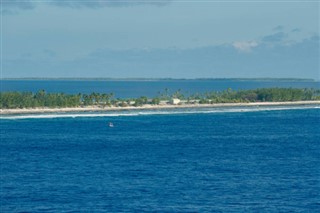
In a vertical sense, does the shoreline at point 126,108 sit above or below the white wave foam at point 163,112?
above

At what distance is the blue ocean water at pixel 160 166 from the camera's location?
186 ft

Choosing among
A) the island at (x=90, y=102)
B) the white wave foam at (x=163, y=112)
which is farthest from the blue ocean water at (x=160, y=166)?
the island at (x=90, y=102)

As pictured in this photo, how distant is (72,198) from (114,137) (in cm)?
4907

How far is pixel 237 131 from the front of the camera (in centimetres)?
11588

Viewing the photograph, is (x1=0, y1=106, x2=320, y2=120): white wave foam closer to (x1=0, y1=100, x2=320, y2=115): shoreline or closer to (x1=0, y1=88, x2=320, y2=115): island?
(x1=0, y1=100, x2=320, y2=115): shoreline

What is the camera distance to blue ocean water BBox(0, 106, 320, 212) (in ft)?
186

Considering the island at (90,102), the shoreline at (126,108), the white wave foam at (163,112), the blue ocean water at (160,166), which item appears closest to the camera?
the blue ocean water at (160,166)

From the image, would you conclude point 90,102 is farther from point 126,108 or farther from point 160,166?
point 160,166

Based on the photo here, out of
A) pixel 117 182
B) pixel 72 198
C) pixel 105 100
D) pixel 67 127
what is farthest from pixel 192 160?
pixel 105 100

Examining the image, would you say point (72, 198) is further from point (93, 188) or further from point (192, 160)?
point (192, 160)

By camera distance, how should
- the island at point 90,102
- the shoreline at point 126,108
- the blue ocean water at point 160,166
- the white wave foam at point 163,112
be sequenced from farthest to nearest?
1. the island at point 90,102
2. the shoreline at point 126,108
3. the white wave foam at point 163,112
4. the blue ocean water at point 160,166

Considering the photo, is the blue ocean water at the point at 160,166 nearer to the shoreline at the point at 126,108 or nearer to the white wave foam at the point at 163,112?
the white wave foam at the point at 163,112

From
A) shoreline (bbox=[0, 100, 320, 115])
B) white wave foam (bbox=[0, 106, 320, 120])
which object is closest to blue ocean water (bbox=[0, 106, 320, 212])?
white wave foam (bbox=[0, 106, 320, 120])

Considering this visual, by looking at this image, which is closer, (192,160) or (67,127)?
(192,160)
